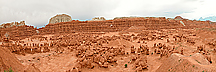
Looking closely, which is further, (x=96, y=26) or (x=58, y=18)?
(x=58, y=18)

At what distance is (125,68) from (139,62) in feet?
3.44

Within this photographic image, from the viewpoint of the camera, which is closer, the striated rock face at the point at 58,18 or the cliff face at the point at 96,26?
the cliff face at the point at 96,26

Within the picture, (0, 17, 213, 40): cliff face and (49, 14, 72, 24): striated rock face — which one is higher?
(49, 14, 72, 24): striated rock face

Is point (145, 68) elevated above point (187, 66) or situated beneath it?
situated beneath

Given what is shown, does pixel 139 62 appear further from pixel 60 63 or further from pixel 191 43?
pixel 191 43

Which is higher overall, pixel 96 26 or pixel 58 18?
pixel 58 18

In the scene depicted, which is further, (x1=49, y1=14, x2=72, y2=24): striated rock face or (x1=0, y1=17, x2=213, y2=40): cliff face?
→ (x1=49, y1=14, x2=72, y2=24): striated rock face

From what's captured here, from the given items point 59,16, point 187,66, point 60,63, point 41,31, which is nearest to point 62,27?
point 41,31

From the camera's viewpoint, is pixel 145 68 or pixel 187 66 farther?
pixel 145 68

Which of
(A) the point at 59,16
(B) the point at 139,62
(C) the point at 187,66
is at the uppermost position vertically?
(A) the point at 59,16

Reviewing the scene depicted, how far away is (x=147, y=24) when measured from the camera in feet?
139

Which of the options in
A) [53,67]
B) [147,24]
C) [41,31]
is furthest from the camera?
[147,24]

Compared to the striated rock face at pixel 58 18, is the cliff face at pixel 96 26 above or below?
below

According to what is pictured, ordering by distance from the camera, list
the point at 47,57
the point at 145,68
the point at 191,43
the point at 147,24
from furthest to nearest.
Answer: the point at 147,24 < the point at 191,43 < the point at 47,57 < the point at 145,68
